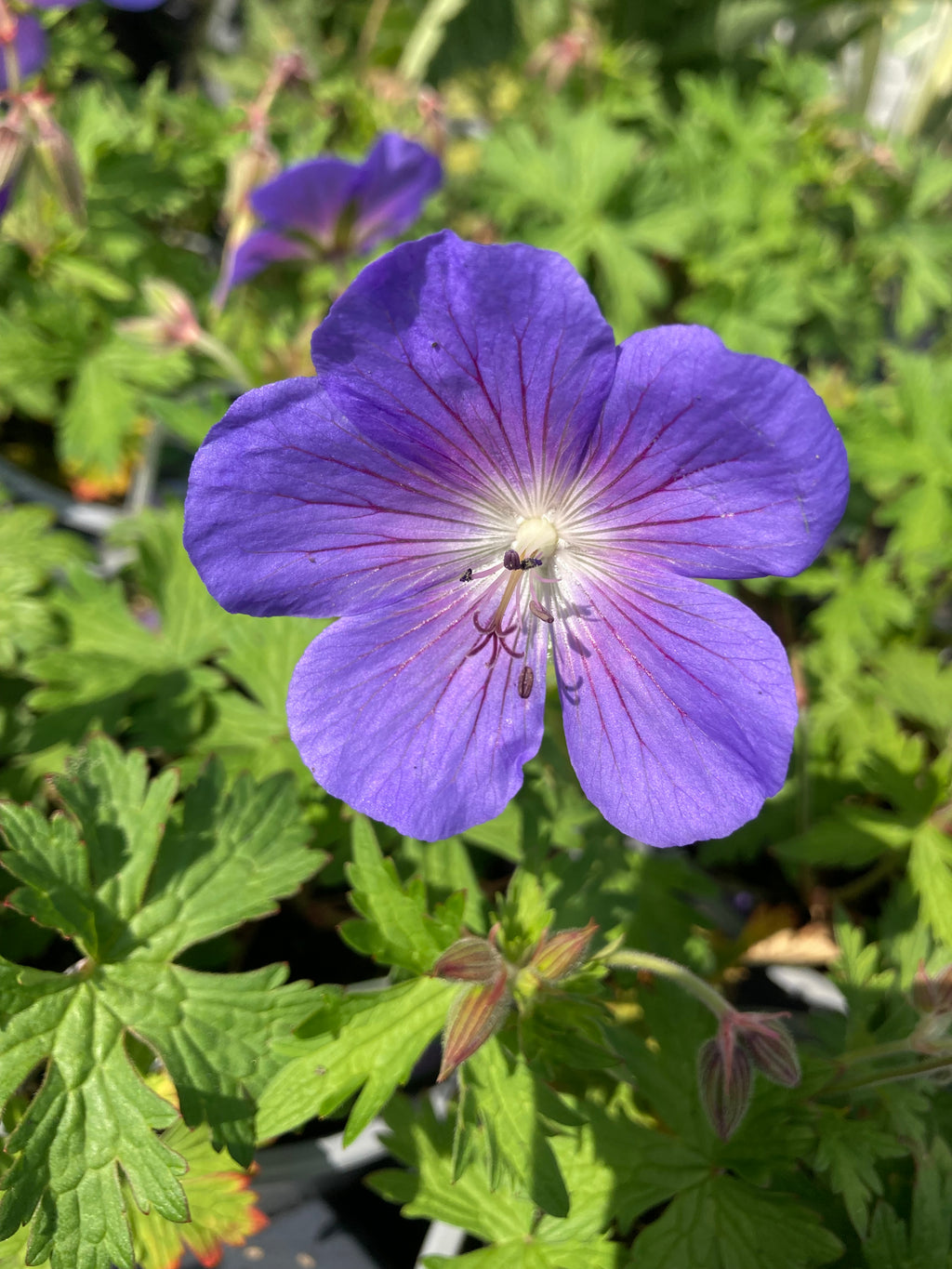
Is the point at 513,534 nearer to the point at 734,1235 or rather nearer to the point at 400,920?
the point at 400,920

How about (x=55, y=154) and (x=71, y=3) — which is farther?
(x=71, y=3)

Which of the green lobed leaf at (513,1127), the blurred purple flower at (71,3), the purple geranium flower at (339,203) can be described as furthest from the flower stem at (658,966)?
the blurred purple flower at (71,3)

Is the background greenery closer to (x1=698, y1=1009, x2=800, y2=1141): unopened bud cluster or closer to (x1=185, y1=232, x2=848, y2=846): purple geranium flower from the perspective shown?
(x1=698, y1=1009, x2=800, y2=1141): unopened bud cluster

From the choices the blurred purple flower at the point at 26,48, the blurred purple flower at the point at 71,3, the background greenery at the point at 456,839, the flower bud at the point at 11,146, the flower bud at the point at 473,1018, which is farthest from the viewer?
the blurred purple flower at the point at 26,48

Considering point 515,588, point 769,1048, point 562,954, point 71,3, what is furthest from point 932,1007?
point 71,3

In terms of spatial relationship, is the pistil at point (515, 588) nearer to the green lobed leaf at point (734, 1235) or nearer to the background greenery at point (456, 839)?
the background greenery at point (456, 839)

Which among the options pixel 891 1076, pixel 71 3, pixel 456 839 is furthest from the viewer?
pixel 71 3

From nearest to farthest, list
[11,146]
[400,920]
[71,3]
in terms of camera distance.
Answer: [400,920], [11,146], [71,3]
